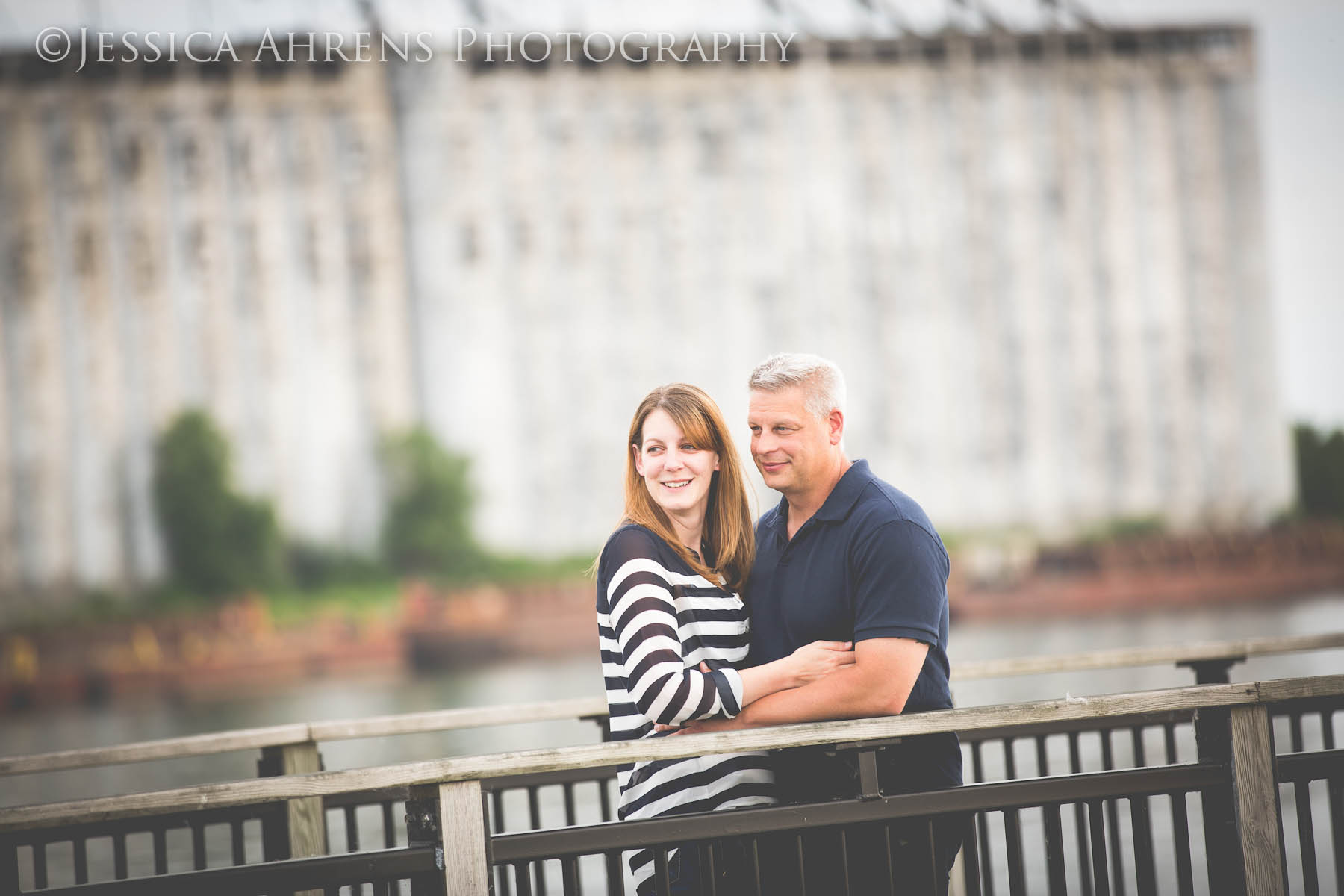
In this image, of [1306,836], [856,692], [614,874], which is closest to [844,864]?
[856,692]

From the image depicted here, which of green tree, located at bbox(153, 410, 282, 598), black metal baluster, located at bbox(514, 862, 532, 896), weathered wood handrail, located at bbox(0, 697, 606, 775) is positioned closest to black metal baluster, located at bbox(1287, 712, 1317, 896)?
black metal baluster, located at bbox(514, 862, 532, 896)

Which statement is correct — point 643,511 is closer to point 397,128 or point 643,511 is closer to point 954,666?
point 954,666

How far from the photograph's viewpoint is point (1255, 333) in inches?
1567

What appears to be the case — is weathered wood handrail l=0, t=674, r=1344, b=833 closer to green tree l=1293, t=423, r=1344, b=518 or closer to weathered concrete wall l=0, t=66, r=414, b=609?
weathered concrete wall l=0, t=66, r=414, b=609

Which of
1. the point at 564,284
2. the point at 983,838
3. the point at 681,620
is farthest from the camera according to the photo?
the point at 564,284

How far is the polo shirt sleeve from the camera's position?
7.29 ft

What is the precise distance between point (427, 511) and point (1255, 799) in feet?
111

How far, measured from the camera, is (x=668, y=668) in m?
2.13

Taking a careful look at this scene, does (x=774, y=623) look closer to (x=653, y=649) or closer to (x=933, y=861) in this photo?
(x=653, y=649)

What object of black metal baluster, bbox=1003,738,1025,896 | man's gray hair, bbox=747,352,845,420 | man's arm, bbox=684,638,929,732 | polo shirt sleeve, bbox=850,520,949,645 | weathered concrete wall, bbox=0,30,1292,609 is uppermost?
weathered concrete wall, bbox=0,30,1292,609

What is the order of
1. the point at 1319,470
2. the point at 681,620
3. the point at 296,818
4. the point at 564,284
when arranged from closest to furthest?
the point at 681,620 → the point at 296,818 → the point at 564,284 → the point at 1319,470

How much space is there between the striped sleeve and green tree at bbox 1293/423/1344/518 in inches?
1737

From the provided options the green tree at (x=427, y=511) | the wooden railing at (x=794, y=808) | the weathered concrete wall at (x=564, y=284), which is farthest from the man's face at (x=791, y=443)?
the weathered concrete wall at (x=564, y=284)

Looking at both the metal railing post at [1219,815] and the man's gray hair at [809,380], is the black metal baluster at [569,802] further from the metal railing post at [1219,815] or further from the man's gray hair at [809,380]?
the metal railing post at [1219,815]
